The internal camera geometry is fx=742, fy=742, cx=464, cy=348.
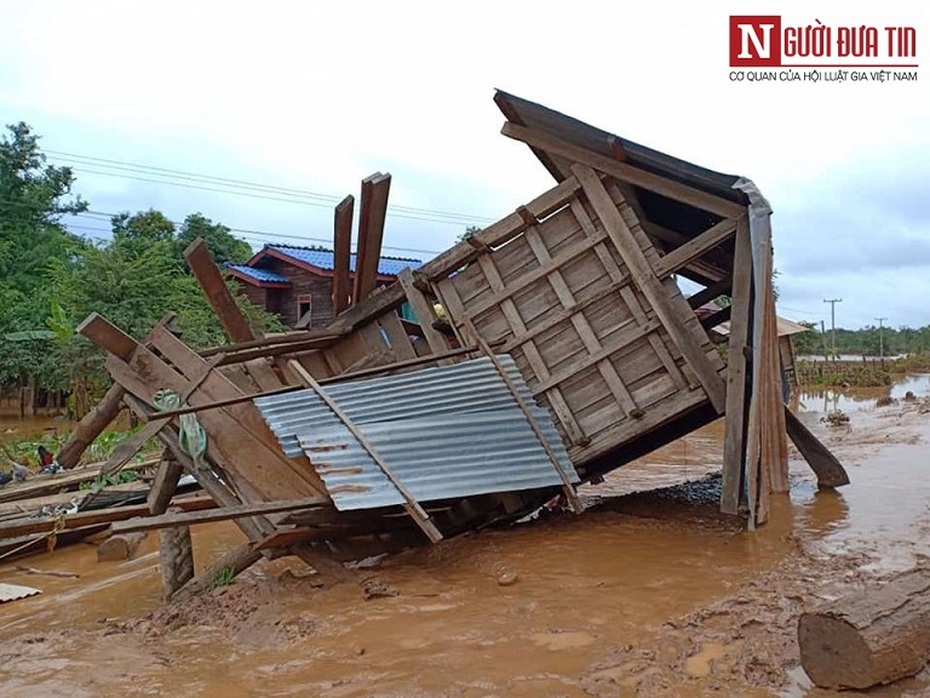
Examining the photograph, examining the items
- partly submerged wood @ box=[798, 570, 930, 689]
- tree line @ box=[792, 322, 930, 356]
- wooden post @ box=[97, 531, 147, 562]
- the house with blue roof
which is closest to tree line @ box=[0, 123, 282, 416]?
the house with blue roof

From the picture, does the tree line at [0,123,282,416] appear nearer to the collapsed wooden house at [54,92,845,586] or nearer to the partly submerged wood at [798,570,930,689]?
the collapsed wooden house at [54,92,845,586]

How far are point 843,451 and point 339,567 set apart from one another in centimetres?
992

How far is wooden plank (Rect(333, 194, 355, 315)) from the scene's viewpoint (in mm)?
6910

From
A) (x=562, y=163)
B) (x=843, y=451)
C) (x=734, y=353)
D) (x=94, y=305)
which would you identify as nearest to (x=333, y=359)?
(x=562, y=163)

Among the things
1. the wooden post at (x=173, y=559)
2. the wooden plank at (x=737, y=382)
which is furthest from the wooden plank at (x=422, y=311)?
the wooden post at (x=173, y=559)

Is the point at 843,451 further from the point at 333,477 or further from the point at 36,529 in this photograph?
the point at 36,529

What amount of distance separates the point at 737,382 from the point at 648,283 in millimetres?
→ 1101

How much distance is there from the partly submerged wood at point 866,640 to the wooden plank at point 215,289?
5.26m

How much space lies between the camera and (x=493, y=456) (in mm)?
5816

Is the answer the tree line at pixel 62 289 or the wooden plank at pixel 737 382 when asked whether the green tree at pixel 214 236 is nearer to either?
the tree line at pixel 62 289

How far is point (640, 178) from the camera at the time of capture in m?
6.55

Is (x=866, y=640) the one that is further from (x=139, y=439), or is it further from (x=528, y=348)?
(x=139, y=439)

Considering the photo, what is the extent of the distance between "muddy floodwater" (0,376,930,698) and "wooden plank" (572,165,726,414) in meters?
1.32

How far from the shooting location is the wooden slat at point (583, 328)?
6348mm
